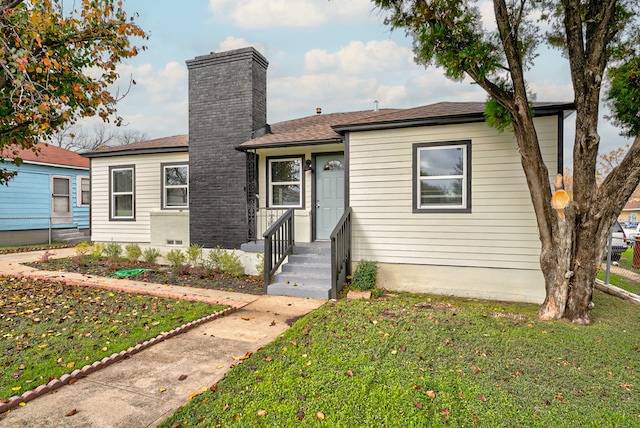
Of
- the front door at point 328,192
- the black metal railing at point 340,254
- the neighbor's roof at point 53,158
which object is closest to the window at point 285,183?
the front door at point 328,192

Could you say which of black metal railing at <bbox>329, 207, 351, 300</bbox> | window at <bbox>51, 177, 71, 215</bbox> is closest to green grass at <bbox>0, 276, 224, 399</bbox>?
black metal railing at <bbox>329, 207, 351, 300</bbox>

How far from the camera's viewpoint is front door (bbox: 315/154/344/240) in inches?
318

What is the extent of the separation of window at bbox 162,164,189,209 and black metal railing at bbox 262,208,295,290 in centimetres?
392

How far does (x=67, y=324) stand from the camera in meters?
4.47

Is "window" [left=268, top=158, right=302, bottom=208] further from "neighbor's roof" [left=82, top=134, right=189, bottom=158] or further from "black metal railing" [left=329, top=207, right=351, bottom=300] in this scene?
"neighbor's roof" [left=82, top=134, right=189, bottom=158]

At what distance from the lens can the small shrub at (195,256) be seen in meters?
8.22

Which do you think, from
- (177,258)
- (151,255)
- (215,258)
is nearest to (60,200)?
(151,255)

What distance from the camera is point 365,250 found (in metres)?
6.97

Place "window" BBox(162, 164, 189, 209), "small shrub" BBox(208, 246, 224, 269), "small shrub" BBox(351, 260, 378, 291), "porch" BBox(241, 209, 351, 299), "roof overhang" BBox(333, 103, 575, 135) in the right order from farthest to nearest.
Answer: "window" BBox(162, 164, 189, 209), "small shrub" BBox(208, 246, 224, 269), "small shrub" BBox(351, 260, 378, 291), "porch" BBox(241, 209, 351, 299), "roof overhang" BBox(333, 103, 575, 135)

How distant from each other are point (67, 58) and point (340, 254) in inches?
222

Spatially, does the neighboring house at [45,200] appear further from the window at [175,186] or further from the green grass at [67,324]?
the green grass at [67,324]

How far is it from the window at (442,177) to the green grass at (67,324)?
4236 mm

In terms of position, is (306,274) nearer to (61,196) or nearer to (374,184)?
(374,184)

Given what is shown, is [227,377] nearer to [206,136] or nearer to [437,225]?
[437,225]
